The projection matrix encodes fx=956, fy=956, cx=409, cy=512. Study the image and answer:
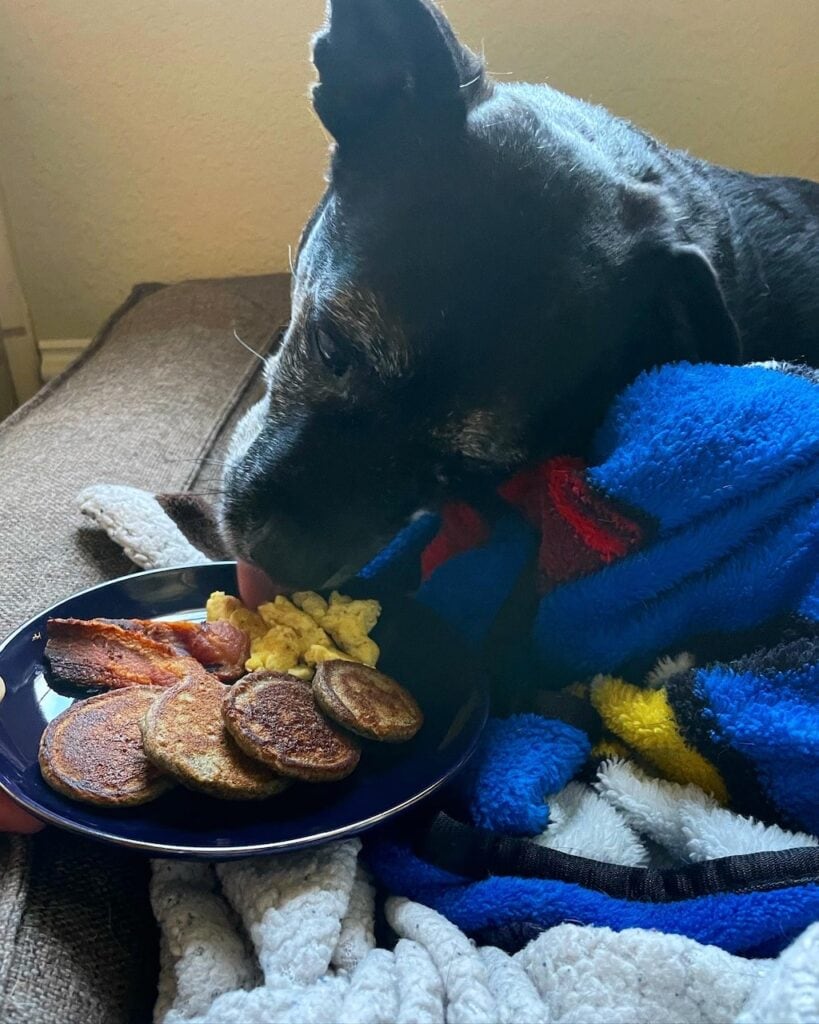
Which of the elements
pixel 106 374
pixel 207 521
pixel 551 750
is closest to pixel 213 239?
pixel 106 374

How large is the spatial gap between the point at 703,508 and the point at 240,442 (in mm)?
532

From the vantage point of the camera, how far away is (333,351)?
99 centimetres

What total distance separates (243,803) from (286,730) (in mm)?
70

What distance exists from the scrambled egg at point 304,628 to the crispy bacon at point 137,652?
3 cm

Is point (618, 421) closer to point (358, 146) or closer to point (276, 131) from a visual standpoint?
point (358, 146)

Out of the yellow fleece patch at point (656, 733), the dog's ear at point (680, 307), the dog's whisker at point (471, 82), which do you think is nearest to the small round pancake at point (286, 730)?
the yellow fleece patch at point (656, 733)

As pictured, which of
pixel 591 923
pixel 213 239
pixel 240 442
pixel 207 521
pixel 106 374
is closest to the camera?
pixel 591 923

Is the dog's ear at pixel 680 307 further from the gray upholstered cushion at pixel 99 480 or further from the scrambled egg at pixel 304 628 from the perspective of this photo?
the gray upholstered cushion at pixel 99 480

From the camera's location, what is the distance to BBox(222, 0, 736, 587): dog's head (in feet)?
3.10

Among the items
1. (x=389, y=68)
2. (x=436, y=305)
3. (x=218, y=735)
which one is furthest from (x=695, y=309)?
(x=218, y=735)

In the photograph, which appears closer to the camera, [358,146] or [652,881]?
[652,881]

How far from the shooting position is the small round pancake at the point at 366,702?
2.81 feet

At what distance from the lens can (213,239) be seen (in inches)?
85.3

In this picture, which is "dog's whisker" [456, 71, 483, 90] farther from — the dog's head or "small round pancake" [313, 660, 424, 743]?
"small round pancake" [313, 660, 424, 743]
